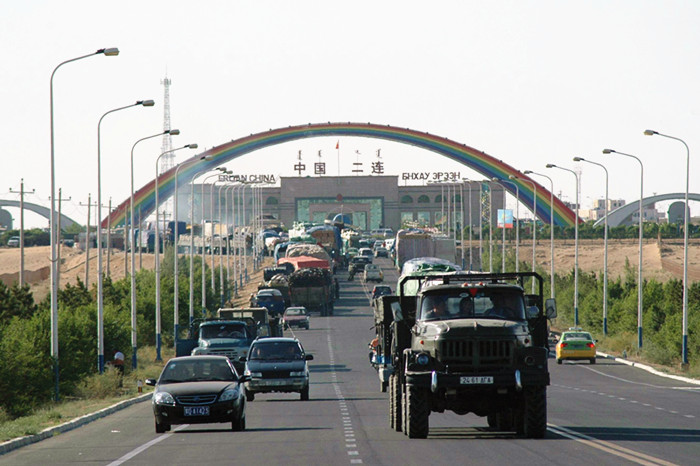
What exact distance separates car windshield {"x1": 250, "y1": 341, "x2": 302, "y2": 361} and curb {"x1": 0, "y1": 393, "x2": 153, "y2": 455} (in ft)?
13.4

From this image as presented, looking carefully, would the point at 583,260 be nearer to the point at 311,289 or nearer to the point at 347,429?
the point at 311,289

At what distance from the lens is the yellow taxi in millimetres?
55438

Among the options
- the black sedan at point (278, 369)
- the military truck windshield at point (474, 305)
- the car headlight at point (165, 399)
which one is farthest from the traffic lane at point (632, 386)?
the car headlight at point (165, 399)

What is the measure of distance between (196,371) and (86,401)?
540 inches

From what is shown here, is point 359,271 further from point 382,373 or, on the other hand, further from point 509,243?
point 382,373

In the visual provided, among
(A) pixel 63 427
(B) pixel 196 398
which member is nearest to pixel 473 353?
(B) pixel 196 398

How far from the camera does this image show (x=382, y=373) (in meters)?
24.5

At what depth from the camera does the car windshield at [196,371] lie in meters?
24.2

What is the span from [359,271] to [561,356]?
2585 inches

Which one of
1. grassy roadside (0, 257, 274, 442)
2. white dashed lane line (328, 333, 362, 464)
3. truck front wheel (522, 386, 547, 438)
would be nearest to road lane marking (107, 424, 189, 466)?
grassy roadside (0, 257, 274, 442)

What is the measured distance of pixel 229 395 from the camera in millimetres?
23359

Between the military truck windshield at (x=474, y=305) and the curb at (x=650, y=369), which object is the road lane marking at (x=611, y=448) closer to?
the military truck windshield at (x=474, y=305)

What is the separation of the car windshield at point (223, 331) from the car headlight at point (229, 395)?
16.8m

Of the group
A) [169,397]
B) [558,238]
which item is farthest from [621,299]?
[558,238]
